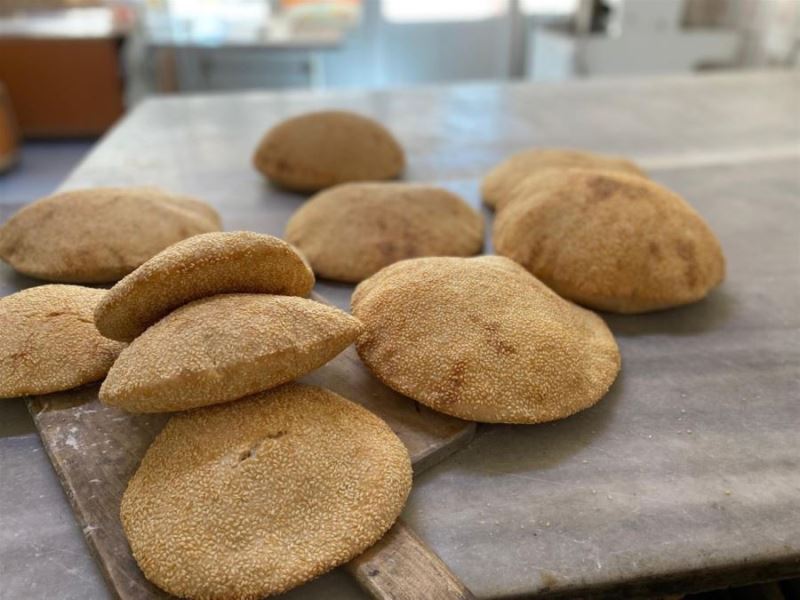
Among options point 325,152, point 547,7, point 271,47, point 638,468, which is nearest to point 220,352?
point 638,468

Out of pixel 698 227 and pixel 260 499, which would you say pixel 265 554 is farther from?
pixel 698 227

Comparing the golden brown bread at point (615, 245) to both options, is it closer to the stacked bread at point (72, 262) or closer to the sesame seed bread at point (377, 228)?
the sesame seed bread at point (377, 228)

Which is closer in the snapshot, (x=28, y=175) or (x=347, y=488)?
(x=347, y=488)

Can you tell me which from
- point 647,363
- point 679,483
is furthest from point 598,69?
point 679,483

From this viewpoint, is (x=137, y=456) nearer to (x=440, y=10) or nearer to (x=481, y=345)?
(x=481, y=345)

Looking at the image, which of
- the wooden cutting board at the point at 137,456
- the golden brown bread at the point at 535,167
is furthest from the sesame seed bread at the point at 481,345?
the golden brown bread at the point at 535,167
